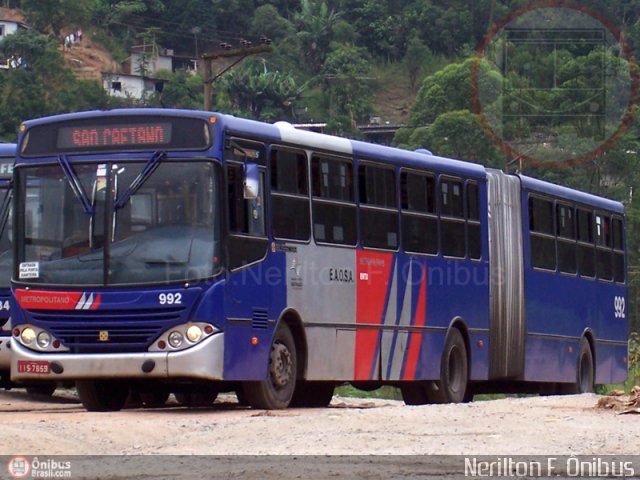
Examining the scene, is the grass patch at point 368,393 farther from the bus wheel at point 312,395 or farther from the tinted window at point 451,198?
the bus wheel at point 312,395

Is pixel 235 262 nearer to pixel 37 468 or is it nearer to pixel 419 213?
pixel 419 213

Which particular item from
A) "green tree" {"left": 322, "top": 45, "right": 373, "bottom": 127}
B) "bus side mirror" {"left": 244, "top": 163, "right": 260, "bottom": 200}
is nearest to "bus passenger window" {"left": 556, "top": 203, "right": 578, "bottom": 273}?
"bus side mirror" {"left": 244, "top": 163, "right": 260, "bottom": 200}

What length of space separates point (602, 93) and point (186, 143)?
359 feet

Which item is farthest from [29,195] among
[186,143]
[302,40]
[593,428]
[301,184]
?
[302,40]

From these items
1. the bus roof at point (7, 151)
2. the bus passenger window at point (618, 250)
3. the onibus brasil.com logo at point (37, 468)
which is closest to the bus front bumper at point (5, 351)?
the bus roof at point (7, 151)

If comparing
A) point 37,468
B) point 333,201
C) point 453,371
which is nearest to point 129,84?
point 453,371

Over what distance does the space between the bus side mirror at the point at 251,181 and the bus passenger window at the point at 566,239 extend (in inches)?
330

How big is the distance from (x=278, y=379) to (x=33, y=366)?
2.24 m

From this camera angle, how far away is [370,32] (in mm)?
171125

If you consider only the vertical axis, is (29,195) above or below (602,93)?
below

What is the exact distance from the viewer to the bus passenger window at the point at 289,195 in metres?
15.8

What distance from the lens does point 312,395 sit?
18.8 metres

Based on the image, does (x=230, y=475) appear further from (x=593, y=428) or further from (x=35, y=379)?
(x=35, y=379)

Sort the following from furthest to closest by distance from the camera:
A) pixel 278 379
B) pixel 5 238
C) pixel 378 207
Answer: pixel 5 238 < pixel 378 207 < pixel 278 379
